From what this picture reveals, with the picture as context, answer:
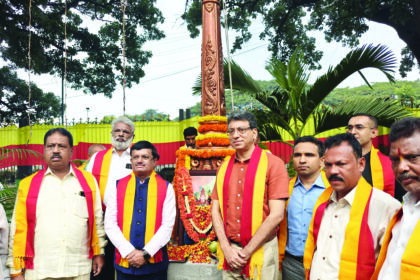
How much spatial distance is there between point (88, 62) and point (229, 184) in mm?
10885

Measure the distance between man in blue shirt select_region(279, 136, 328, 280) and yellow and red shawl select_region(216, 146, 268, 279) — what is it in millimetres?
297

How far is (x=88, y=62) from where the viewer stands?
11641mm

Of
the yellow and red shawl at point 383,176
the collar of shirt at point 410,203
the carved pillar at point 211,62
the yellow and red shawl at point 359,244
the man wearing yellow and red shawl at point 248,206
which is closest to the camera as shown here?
the collar of shirt at point 410,203

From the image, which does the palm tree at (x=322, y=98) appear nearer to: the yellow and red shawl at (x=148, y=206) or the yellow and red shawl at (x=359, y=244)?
the yellow and red shawl at (x=148, y=206)

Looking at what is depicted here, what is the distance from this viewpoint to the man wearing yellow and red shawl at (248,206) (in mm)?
Answer: 2023

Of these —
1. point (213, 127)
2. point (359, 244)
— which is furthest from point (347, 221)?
point (213, 127)

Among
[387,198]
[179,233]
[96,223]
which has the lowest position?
[179,233]

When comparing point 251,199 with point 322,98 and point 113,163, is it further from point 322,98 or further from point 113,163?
point 322,98

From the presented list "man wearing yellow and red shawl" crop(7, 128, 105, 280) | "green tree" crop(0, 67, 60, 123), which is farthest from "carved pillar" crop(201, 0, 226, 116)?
"green tree" crop(0, 67, 60, 123)

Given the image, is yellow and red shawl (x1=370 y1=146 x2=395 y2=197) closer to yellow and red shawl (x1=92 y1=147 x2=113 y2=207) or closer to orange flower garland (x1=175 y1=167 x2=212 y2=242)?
orange flower garland (x1=175 y1=167 x2=212 y2=242)

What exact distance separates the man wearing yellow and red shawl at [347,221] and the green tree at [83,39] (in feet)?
35.4

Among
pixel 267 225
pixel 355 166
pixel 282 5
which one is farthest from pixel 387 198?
pixel 282 5

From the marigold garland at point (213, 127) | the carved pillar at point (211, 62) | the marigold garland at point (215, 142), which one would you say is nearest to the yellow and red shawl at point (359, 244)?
the marigold garland at point (215, 142)

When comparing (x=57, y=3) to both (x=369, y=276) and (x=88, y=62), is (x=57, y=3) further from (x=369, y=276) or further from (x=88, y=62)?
(x=369, y=276)
